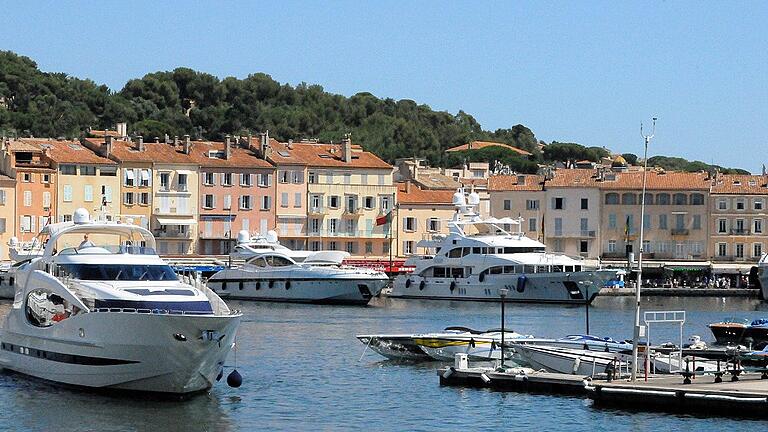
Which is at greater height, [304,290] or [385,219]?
[385,219]

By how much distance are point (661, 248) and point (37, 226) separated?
43.8 m

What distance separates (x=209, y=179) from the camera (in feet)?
362

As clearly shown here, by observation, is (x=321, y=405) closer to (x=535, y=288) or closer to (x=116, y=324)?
(x=116, y=324)

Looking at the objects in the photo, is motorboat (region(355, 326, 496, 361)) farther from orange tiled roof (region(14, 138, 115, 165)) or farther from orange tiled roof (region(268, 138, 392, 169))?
orange tiled roof (region(268, 138, 392, 169))

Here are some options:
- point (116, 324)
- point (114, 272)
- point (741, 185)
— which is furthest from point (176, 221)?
point (116, 324)

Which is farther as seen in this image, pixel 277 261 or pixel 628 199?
pixel 628 199

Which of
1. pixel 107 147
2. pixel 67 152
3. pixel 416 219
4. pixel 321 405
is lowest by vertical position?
pixel 321 405

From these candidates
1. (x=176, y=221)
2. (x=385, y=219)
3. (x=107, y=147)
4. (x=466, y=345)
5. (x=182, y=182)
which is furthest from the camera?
(x=182, y=182)

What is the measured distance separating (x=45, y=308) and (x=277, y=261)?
48013mm

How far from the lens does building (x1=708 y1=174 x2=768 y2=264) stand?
116188 mm

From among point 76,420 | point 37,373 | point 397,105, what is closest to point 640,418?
point 76,420

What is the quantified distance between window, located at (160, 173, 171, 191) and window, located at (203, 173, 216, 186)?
2661 mm

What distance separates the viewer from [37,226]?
104m

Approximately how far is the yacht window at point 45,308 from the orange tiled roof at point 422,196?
2903 inches
